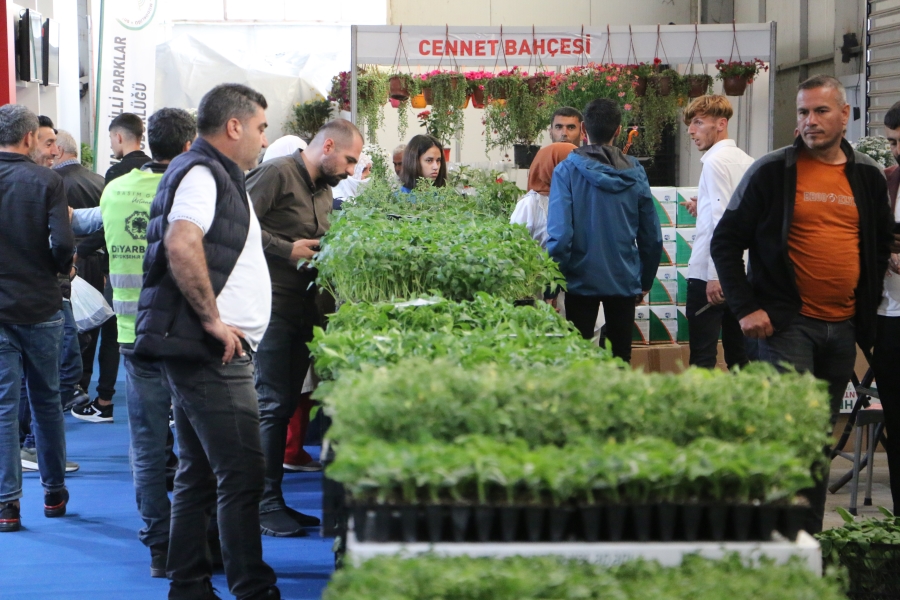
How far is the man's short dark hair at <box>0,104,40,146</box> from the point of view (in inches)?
185

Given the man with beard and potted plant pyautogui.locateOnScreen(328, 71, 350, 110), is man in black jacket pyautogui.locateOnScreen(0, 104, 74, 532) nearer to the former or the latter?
the man with beard

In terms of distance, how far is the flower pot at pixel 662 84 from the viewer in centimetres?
895

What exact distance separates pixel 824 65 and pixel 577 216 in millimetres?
8750

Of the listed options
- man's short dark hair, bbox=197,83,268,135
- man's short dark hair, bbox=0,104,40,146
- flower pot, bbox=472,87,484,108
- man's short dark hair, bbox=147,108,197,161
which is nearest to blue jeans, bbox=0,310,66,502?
→ man's short dark hair, bbox=0,104,40,146

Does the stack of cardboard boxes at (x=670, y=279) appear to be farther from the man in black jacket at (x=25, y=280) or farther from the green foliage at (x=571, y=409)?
the green foliage at (x=571, y=409)

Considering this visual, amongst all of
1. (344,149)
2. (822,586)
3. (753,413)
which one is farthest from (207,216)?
(822,586)

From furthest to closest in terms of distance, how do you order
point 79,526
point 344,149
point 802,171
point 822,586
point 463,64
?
point 463,64
point 79,526
point 344,149
point 802,171
point 822,586

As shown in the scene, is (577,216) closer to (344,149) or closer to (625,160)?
(625,160)

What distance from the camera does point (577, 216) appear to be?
4.94m

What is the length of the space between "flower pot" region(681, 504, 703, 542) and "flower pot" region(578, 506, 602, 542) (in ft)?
0.53

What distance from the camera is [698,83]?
9.05 m

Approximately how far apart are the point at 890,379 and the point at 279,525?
278 cm

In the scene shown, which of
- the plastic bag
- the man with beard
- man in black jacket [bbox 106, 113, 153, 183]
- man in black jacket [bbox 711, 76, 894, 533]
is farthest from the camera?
the plastic bag

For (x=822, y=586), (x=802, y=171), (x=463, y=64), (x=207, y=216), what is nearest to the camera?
(x=822, y=586)
